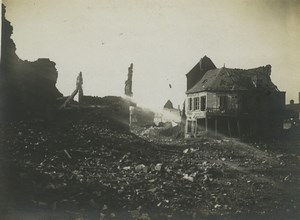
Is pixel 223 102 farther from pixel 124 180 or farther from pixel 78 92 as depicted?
pixel 124 180

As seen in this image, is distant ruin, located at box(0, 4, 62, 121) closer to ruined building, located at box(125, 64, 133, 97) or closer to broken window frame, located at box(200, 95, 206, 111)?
ruined building, located at box(125, 64, 133, 97)

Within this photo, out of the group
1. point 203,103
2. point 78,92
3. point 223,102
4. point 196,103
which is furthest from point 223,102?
point 78,92

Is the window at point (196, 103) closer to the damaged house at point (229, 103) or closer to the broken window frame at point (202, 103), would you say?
the damaged house at point (229, 103)

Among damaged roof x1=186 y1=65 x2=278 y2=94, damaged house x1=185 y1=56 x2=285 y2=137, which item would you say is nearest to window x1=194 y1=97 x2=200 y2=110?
damaged house x1=185 y1=56 x2=285 y2=137

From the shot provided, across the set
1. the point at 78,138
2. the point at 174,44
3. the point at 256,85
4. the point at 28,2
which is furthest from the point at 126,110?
the point at 256,85

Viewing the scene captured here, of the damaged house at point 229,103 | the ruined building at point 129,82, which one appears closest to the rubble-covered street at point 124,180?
the ruined building at point 129,82
